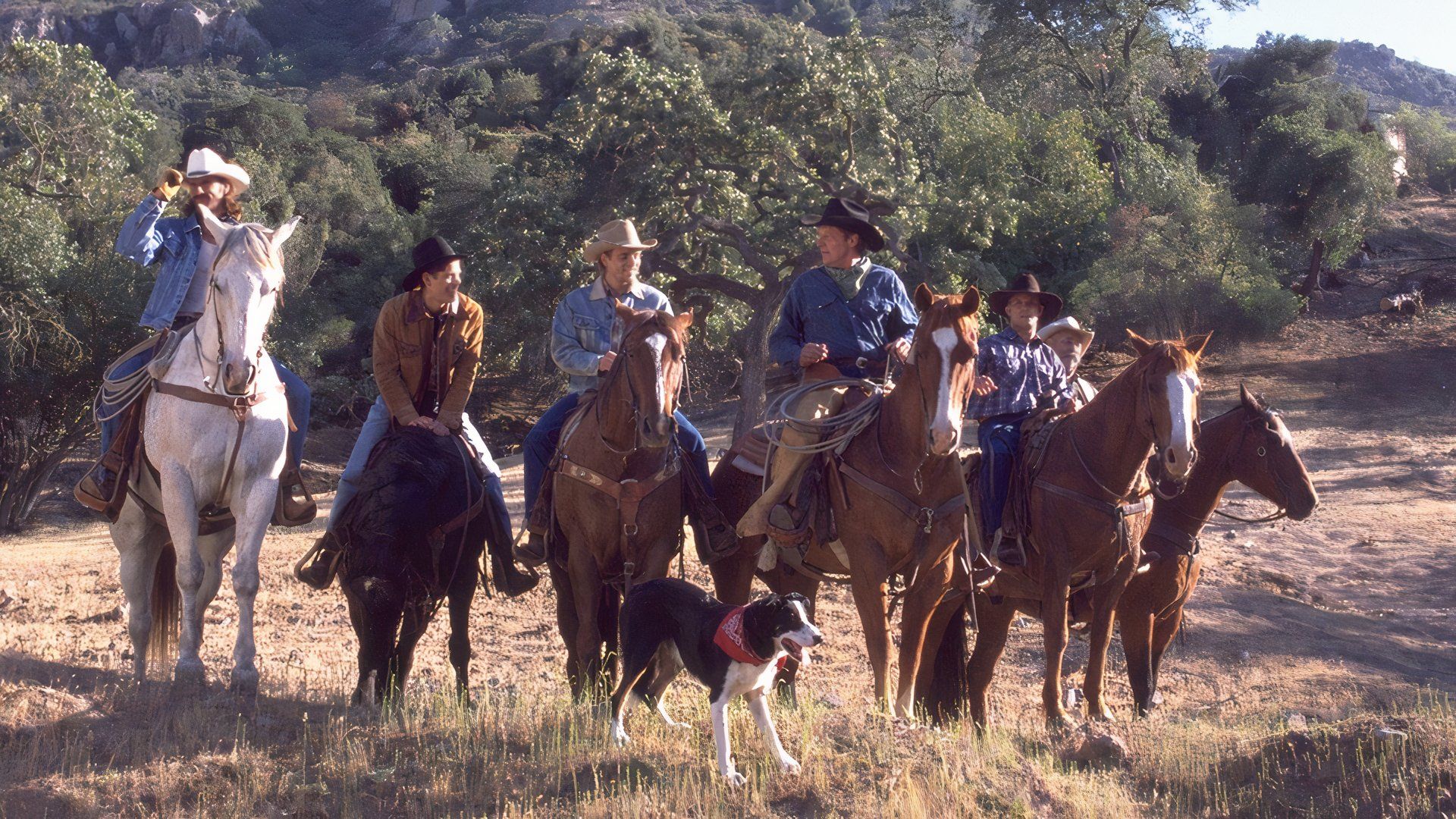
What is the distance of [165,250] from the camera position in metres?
Result: 7.56

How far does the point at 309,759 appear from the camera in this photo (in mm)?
6023

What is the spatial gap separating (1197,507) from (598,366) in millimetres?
4421

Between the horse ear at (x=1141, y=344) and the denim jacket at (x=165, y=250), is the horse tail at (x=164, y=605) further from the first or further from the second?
the horse ear at (x=1141, y=344)

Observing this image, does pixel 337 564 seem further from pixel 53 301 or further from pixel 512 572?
pixel 53 301

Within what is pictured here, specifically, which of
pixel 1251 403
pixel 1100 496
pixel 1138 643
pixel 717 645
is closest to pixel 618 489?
pixel 717 645

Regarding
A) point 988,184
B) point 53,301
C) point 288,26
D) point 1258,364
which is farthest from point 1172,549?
point 288,26

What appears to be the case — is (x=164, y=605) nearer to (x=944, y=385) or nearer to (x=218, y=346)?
(x=218, y=346)

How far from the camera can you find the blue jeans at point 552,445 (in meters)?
7.61

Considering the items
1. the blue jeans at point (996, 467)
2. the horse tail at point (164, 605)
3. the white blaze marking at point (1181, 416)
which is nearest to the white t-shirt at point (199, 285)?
the horse tail at point (164, 605)

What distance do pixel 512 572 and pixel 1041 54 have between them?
3675 centimetres

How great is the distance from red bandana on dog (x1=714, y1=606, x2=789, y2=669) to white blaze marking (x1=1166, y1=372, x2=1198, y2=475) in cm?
274

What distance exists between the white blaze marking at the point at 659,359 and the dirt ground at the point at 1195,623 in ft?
6.17

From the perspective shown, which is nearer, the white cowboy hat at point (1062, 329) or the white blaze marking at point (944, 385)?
the white blaze marking at point (944, 385)

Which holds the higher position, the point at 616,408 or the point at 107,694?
the point at 616,408
